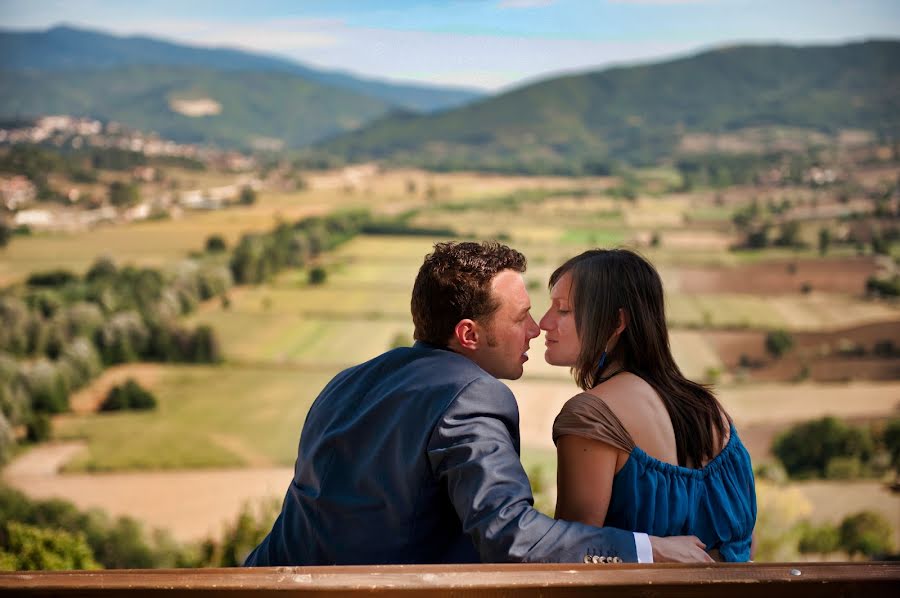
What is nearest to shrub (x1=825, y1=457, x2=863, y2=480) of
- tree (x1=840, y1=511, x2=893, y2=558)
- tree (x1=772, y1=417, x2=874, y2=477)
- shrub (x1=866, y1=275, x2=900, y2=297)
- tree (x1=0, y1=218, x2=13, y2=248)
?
tree (x1=772, y1=417, x2=874, y2=477)

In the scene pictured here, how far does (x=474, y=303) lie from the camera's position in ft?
6.35

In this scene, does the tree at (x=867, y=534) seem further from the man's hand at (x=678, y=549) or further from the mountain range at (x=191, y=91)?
the mountain range at (x=191, y=91)

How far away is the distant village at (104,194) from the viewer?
3562cm

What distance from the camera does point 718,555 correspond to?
191cm

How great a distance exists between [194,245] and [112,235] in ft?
10.7

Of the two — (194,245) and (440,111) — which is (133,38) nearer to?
(194,245)

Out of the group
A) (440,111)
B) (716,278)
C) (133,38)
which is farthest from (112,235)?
(716,278)

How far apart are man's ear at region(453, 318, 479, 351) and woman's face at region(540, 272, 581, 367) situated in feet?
0.70

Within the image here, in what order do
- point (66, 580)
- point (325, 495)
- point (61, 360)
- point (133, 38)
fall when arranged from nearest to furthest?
point (66, 580), point (325, 495), point (61, 360), point (133, 38)

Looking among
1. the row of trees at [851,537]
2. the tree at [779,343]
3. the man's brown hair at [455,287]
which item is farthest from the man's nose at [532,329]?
the tree at [779,343]

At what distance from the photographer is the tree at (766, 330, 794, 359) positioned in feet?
113

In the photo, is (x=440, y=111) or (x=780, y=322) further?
(x=440, y=111)

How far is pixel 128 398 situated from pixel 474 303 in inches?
1414

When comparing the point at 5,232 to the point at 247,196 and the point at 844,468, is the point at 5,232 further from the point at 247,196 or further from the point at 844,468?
the point at 844,468
